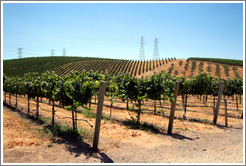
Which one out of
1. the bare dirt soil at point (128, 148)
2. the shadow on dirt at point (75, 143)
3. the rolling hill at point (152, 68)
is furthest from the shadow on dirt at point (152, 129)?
the rolling hill at point (152, 68)

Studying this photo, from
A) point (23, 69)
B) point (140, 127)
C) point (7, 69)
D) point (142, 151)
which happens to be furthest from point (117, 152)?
point (7, 69)

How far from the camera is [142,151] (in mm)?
5883

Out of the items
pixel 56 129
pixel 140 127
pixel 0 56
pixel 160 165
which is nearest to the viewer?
pixel 160 165

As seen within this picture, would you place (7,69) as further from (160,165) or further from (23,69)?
(160,165)

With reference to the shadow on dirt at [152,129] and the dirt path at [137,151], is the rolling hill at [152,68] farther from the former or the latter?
the dirt path at [137,151]

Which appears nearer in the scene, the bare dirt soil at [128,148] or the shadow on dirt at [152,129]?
the bare dirt soil at [128,148]

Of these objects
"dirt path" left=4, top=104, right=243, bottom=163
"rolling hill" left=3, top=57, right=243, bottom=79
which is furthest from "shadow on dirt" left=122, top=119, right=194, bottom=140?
"rolling hill" left=3, top=57, right=243, bottom=79

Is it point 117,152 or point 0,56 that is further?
point 0,56

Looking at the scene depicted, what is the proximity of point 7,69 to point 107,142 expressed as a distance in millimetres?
63687

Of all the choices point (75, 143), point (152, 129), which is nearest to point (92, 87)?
point (75, 143)

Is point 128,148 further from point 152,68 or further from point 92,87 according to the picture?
point 152,68

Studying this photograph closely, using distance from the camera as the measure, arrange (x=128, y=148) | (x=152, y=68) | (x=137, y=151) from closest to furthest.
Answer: (x=137, y=151)
(x=128, y=148)
(x=152, y=68)

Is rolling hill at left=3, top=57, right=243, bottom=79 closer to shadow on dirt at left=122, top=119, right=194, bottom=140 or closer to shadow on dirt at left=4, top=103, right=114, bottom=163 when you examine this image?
shadow on dirt at left=122, top=119, right=194, bottom=140

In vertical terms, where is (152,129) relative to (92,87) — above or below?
below
